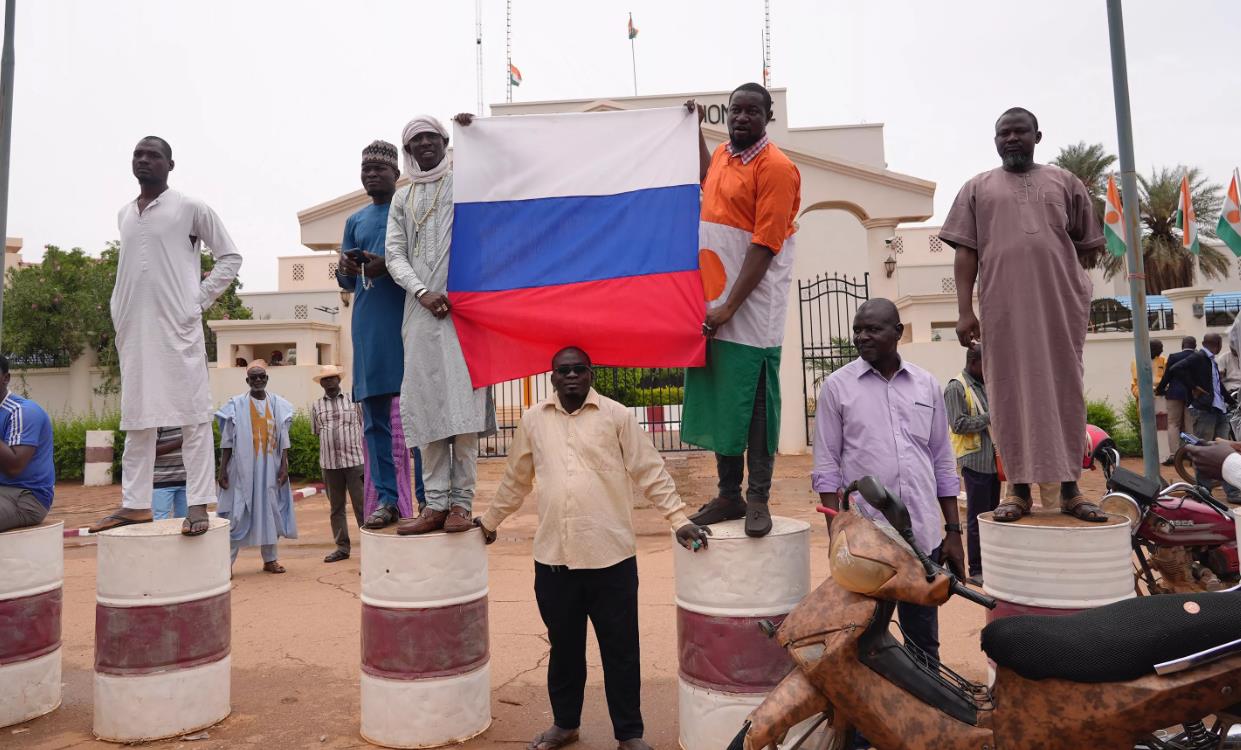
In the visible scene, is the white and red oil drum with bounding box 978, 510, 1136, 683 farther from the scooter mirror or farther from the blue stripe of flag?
the blue stripe of flag

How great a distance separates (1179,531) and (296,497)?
1202 centimetres

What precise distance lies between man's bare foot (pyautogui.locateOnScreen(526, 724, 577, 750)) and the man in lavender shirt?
159 cm

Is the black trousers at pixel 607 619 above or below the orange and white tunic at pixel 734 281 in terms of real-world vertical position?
below

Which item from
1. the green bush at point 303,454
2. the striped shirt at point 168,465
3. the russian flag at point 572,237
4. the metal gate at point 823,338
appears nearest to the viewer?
the russian flag at point 572,237

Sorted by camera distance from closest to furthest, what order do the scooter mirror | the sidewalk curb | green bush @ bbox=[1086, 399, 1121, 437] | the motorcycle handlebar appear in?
1. the motorcycle handlebar
2. the scooter mirror
3. the sidewalk curb
4. green bush @ bbox=[1086, 399, 1121, 437]

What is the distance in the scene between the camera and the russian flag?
13.2 ft

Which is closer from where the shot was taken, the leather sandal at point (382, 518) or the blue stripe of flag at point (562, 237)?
the blue stripe of flag at point (562, 237)

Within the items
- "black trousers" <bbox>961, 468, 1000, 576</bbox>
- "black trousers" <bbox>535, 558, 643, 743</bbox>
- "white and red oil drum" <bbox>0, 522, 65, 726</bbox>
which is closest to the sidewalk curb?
"white and red oil drum" <bbox>0, 522, 65, 726</bbox>

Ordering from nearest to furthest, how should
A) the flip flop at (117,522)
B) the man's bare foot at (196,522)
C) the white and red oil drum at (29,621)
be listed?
the man's bare foot at (196,522), the white and red oil drum at (29,621), the flip flop at (117,522)

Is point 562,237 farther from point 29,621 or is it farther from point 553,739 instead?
point 29,621

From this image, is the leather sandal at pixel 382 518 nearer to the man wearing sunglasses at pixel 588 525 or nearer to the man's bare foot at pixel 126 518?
the man wearing sunglasses at pixel 588 525

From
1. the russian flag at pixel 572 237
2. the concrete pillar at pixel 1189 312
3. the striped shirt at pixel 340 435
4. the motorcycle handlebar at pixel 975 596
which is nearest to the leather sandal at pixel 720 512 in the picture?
the russian flag at pixel 572 237

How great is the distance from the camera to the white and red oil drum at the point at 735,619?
3459mm

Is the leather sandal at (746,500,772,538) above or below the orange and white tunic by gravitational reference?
below
